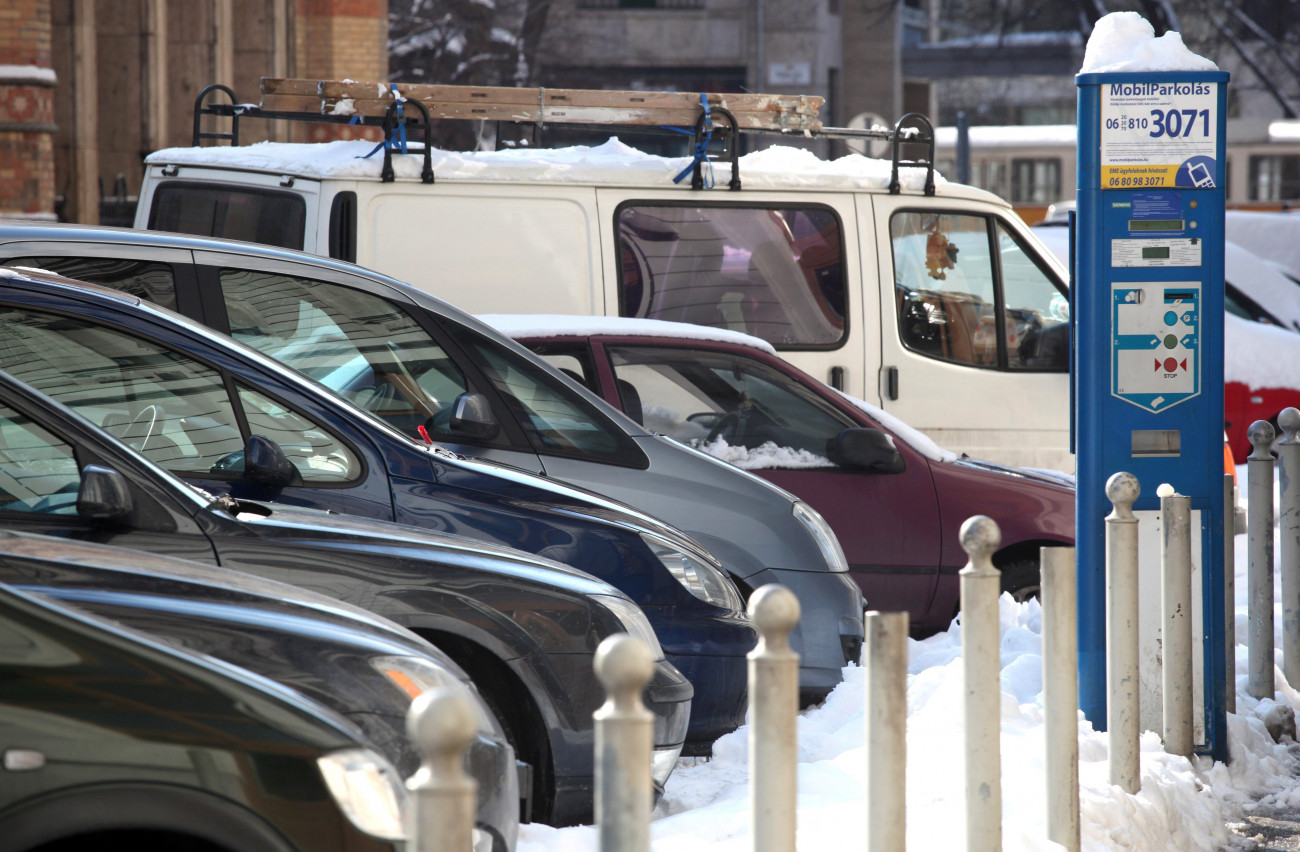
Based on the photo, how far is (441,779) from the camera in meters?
2.11

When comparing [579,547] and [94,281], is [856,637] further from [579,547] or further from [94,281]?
[94,281]

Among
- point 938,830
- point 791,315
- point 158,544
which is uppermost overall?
point 791,315

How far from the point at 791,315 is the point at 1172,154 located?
11.6ft

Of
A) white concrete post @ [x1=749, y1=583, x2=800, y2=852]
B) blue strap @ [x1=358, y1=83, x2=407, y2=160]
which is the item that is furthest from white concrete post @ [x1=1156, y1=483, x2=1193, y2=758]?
blue strap @ [x1=358, y1=83, x2=407, y2=160]

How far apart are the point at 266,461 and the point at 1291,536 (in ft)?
12.9

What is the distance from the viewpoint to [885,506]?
6.43m

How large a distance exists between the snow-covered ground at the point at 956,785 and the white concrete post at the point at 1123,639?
10 centimetres

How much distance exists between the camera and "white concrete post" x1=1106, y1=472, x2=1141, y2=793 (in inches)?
170

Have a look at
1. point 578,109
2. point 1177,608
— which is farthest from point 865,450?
point 578,109

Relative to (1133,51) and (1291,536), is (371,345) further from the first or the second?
(1291,536)

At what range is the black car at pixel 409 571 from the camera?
356 centimetres

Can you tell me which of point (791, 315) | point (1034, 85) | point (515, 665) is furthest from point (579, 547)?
point (1034, 85)

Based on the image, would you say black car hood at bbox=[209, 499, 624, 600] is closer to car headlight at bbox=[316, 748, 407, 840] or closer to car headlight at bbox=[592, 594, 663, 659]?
car headlight at bbox=[592, 594, 663, 659]

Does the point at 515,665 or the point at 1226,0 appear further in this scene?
the point at 1226,0
